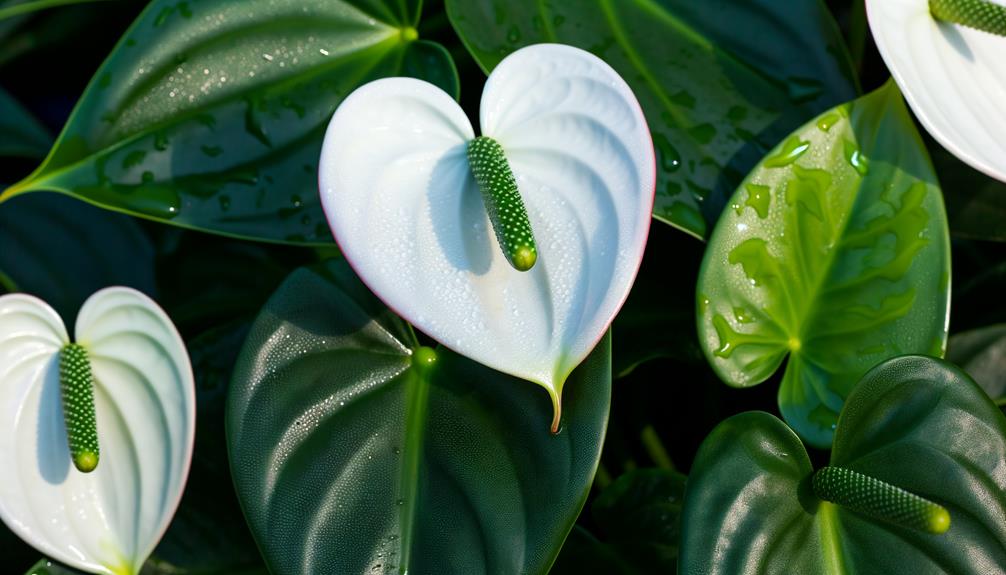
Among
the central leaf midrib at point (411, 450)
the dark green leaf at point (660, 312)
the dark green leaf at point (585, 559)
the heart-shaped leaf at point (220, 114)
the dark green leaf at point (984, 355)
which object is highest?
the heart-shaped leaf at point (220, 114)

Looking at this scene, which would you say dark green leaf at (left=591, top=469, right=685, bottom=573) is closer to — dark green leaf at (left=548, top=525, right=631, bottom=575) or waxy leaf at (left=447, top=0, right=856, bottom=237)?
dark green leaf at (left=548, top=525, right=631, bottom=575)

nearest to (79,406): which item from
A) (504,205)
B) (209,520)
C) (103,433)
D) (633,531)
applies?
(103,433)

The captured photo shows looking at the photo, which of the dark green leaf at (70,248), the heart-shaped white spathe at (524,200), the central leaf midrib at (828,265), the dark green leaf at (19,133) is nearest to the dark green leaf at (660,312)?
the central leaf midrib at (828,265)

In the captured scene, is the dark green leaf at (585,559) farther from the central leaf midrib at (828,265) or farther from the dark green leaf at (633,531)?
the central leaf midrib at (828,265)

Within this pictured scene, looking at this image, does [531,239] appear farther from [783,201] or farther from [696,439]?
[696,439]

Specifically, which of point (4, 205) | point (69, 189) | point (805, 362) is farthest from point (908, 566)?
point (4, 205)

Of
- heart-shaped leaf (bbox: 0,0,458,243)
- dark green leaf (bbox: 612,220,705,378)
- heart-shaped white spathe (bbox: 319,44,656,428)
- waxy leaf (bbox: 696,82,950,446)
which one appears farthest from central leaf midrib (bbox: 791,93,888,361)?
heart-shaped leaf (bbox: 0,0,458,243)
